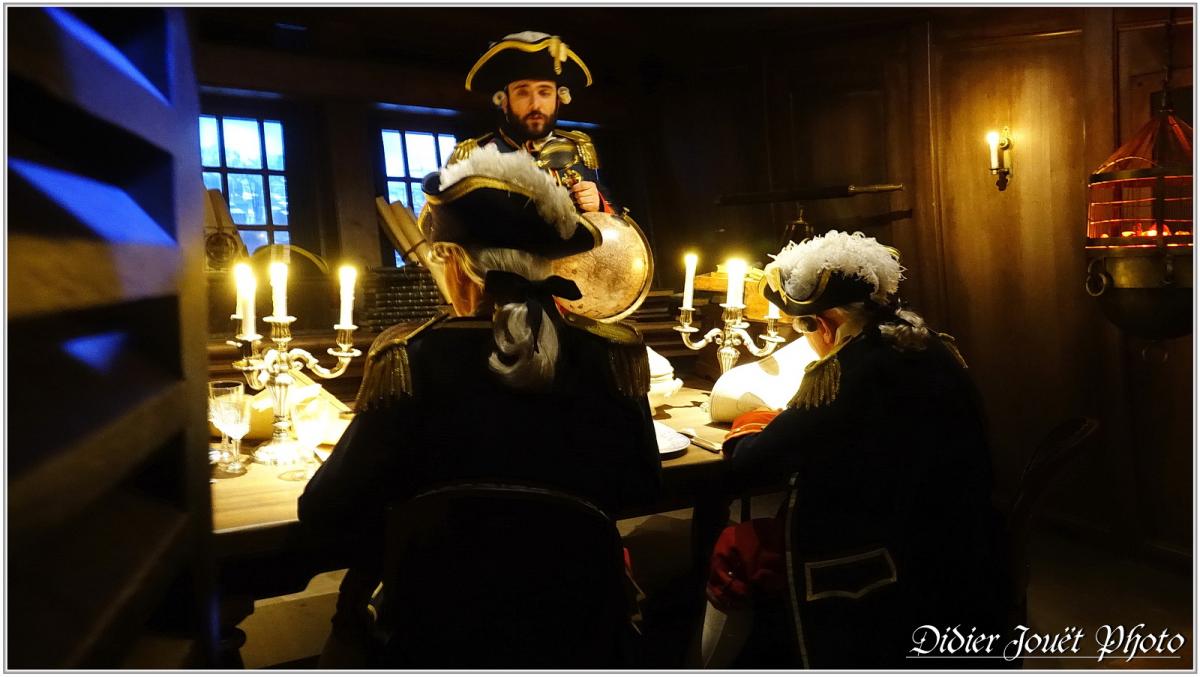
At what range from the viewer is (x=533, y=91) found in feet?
11.2

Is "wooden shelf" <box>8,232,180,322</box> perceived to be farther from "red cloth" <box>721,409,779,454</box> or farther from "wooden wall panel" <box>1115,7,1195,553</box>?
"wooden wall panel" <box>1115,7,1195,553</box>

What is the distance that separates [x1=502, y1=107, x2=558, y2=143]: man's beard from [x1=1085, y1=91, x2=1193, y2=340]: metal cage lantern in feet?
7.48

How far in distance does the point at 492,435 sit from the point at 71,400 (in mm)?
1273

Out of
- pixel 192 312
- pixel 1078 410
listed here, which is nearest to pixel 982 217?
pixel 1078 410

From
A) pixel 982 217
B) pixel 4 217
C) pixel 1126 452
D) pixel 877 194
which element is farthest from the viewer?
pixel 877 194

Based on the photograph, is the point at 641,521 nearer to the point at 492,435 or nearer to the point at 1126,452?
the point at 1126,452

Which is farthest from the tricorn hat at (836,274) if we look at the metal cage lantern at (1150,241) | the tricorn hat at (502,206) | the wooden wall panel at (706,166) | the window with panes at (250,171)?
the window with panes at (250,171)

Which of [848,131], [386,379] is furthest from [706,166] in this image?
[386,379]

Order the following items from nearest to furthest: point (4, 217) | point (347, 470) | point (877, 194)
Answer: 1. point (4, 217)
2. point (347, 470)
3. point (877, 194)

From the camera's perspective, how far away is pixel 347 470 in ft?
5.49

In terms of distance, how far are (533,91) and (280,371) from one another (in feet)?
5.46

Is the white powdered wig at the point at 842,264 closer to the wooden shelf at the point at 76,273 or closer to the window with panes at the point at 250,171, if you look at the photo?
the wooden shelf at the point at 76,273

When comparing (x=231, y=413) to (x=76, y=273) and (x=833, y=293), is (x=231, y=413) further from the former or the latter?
(x=76, y=273)

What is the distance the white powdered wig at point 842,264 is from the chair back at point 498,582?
954 mm
